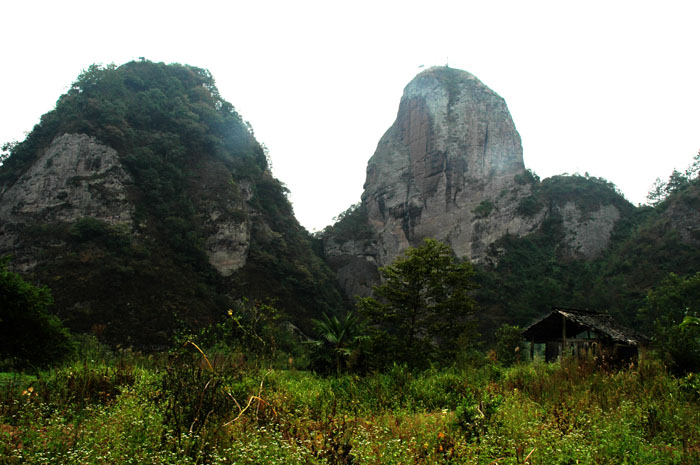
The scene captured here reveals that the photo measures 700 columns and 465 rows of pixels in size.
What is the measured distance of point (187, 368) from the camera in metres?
6.43

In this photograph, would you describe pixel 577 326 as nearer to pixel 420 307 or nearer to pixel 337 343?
pixel 420 307

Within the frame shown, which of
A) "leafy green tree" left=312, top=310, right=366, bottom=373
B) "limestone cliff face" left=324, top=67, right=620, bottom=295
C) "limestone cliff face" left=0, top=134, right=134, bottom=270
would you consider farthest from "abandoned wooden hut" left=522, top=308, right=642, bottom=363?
"limestone cliff face" left=0, top=134, right=134, bottom=270

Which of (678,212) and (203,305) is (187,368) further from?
(678,212)

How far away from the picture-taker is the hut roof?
1553 cm

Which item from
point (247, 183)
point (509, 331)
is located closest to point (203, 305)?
point (247, 183)

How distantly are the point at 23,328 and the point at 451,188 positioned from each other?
52.5 m

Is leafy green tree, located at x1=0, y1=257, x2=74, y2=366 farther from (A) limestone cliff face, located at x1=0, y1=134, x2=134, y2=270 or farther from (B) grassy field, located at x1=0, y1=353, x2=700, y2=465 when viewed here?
(A) limestone cliff face, located at x1=0, y1=134, x2=134, y2=270

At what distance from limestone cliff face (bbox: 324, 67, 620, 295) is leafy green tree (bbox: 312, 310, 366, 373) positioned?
38.1 metres

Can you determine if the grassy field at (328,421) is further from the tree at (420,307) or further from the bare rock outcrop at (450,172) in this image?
the bare rock outcrop at (450,172)

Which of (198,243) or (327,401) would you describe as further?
(198,243)

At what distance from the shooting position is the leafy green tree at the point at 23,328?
13.2m

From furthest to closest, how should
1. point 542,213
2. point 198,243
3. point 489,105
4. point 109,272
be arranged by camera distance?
point 489,105 → point 542,213 → point 198,243 → point 109,272

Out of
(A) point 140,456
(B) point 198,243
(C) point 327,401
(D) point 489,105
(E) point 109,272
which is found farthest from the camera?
(D) point 489,105

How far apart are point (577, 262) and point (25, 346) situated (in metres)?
54.4
